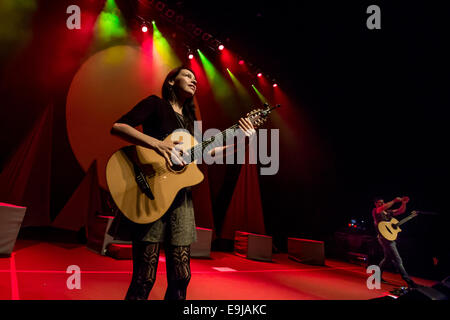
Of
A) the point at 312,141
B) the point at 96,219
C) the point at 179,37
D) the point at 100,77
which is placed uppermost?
the point at 179,37

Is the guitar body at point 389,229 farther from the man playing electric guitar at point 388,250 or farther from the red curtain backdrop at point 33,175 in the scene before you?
the red curtain backdrop at point 33,175

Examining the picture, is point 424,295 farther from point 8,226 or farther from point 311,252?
point 311,252

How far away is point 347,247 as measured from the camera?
9.16m

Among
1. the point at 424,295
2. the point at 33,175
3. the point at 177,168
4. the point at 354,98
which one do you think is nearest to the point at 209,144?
the point at 177,168

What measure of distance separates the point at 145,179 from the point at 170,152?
0.68 feet

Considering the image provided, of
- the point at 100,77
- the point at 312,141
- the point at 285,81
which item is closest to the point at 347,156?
the point at 312,141

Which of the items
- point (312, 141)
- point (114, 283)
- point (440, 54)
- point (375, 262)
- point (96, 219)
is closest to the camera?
point (114, 283)

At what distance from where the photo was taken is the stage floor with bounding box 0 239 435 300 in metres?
2.82

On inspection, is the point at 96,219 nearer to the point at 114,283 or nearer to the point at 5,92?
the point at 114,283

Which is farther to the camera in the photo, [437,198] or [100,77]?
[437,198]

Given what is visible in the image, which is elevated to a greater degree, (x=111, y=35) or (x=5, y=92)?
(x=111, y=35)

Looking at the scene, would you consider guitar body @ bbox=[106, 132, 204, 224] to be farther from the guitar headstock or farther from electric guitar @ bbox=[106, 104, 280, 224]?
the guitar headstock

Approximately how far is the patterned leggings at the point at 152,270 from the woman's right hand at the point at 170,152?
0.47 meters

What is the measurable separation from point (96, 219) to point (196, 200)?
259 centimetres
